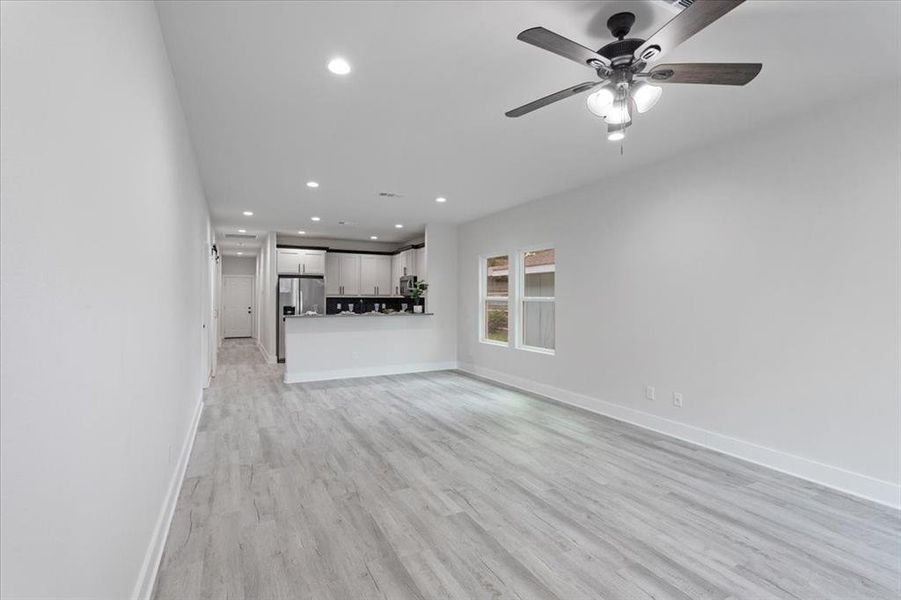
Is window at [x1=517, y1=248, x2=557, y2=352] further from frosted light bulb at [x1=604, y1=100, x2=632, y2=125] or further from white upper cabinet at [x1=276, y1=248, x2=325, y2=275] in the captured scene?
white upper cabinet at [x1=276, y1=248, x2=325, y2=275]

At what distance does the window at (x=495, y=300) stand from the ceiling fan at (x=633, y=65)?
4071mm

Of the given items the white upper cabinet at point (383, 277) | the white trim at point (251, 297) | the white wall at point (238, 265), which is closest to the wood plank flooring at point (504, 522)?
the white upper cabinet at point (383, 277)

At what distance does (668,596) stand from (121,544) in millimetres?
2187

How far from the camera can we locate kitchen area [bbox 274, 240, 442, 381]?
21.5ft

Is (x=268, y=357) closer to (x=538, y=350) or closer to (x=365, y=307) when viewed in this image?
(x=365, y=307)

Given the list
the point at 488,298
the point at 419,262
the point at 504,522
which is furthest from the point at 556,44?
the point at 419,262

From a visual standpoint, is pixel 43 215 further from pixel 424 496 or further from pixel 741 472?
pixel 741 472

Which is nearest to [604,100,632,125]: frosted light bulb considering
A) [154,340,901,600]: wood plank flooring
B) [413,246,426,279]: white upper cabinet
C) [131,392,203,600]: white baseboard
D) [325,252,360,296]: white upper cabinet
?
[154,340,901,600]: wood plank flooring

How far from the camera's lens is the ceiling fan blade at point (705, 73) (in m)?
1.90

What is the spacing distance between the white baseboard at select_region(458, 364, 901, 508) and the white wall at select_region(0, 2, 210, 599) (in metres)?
4.03

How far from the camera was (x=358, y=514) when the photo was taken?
2.49m

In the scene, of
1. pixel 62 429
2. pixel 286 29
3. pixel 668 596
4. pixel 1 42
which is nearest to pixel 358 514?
pixel 668 596

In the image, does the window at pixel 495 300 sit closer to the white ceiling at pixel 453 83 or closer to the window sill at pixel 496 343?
the window sill at pixel 496 343

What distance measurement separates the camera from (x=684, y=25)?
167 centimetres
